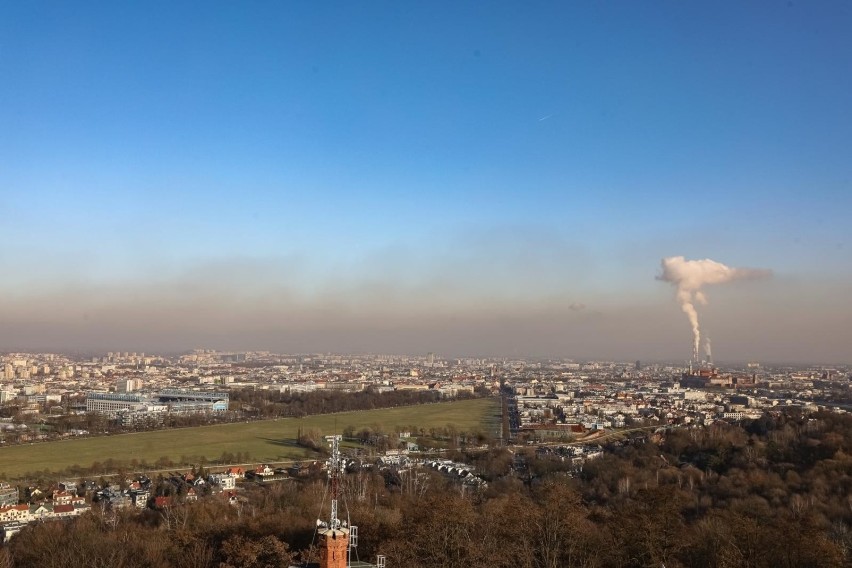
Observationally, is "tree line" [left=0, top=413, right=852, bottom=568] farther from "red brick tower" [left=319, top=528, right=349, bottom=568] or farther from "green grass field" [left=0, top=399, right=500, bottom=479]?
"green grass field" [left=0, top=399, right=500, bottom=479]

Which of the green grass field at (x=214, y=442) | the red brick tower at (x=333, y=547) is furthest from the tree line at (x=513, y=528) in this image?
the green grass field at (x=214, y=442)

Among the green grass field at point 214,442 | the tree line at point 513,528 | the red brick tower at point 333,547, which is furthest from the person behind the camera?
the green grass field at point 214,442

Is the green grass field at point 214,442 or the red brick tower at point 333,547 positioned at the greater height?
the red brick tower at point 333,547

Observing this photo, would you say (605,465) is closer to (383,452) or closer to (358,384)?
(383,452)

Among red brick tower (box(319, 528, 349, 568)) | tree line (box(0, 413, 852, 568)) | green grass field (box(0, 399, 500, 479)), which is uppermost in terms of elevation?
red brick tower (box(319, 528, 349, 568))

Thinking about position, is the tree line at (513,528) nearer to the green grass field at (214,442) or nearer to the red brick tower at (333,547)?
the red brick tower at (333,547)

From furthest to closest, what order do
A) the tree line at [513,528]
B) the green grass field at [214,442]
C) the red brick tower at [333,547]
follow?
the green grass field at [214,442], the tree line at [513,528], the red brick tower at [333,547]

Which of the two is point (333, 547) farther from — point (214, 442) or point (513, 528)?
point (214, 442)

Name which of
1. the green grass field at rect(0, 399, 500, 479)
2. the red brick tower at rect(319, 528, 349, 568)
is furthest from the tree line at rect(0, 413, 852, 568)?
the green grass field at rect(0, 399, 500, 479)

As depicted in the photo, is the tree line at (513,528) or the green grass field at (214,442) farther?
the green grass field at (214,442)
